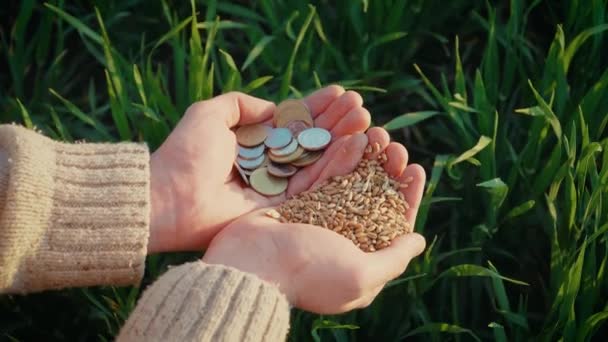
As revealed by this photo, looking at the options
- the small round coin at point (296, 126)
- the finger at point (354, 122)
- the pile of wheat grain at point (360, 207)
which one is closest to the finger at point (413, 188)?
the pile of wheat grain at point (360, 207)

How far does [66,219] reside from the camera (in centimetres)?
170

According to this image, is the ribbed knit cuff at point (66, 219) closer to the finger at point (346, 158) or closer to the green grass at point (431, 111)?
the green grass at point (431, 111)

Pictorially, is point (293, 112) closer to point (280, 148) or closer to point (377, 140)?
point (280, 148)

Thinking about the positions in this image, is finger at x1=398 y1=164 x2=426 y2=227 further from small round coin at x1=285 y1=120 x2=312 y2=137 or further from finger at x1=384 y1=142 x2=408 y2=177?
small round coin at x1=285 y1=120 x2=312 y2=137

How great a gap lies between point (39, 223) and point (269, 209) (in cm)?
44

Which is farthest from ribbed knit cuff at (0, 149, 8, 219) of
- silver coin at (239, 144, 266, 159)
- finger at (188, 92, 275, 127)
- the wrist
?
silver coin at (239, 144, 266, 159)

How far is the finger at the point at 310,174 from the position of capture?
1937 millimetres

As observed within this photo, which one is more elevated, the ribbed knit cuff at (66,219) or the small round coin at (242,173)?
the ribbed knit cuff at (66,219)

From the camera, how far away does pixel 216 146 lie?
185cm

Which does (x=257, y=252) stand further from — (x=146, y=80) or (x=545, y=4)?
(x=545, y=4)

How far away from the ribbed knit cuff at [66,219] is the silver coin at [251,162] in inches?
9.4

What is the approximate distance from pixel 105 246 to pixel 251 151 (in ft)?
1.30

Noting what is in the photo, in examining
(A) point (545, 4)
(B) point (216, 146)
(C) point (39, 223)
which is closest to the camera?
(C) point (39, 223)

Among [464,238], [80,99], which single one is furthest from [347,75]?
[80,99]
